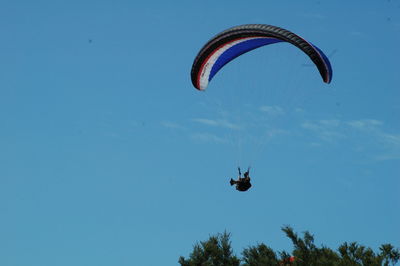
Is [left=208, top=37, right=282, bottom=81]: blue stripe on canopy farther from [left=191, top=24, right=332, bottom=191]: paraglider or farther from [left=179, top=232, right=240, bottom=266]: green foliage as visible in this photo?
[left=179, top=232, right=240, bottom=266]: green foliage

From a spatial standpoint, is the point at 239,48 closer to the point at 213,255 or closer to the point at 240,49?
the point at 240,49

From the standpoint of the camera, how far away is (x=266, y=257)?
2997 cm

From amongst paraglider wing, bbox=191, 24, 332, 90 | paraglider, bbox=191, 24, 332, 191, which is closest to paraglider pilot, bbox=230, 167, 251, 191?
paraglider, bbox=191, 24, 332, 191

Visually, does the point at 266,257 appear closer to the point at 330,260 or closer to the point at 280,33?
the point at 330,260

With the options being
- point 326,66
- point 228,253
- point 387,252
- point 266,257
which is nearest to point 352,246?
point 387,252

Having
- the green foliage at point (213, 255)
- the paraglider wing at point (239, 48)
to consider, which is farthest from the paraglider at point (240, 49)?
the green foliage at point (213, 255)

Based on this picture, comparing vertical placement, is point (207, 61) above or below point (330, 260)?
above

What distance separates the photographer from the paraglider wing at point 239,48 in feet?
72.3

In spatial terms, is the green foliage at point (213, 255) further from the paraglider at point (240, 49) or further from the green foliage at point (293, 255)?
the paraglider at point (240, 49)

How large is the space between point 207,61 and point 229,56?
1067 millimetres

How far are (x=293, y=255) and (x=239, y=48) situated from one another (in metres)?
10.0

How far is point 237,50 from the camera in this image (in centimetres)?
2548

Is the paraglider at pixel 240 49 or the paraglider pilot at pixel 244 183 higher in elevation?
the paraglider at pixel 240 49

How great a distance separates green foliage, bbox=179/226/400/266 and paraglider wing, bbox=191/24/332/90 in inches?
333
